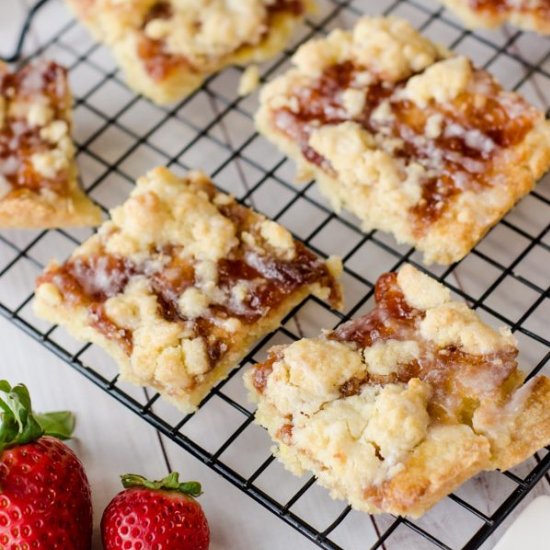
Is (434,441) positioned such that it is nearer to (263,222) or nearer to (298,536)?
(298,536)

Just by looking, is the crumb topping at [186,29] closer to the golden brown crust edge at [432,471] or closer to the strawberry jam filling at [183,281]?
the strawberry jam filling at [183,281]

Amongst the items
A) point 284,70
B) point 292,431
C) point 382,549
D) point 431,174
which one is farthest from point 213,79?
point 382,549

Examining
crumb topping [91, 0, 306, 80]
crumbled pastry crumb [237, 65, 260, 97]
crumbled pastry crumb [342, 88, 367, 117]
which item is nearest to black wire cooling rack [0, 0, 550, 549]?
crumbled pastry crumb [237, 65, 260, 97]

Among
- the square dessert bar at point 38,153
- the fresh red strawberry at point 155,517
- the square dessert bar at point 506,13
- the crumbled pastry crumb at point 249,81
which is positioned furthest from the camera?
the crumbled pastry crumb at point 249,81

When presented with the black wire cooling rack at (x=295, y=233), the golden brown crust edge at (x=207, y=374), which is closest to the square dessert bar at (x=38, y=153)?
the black wire cooling rack at (x=295, y=233)

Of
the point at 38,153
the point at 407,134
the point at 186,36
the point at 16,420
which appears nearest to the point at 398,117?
the point at 407,134

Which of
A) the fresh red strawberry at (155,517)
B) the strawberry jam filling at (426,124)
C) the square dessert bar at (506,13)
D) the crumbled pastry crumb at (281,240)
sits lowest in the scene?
the fresh red strawberry at (155,517)

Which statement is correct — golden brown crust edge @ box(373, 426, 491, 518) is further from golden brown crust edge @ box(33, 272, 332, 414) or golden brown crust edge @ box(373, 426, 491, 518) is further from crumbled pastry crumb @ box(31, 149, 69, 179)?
crumbled pastry crumb @ box(31, 149, 69, 179)
